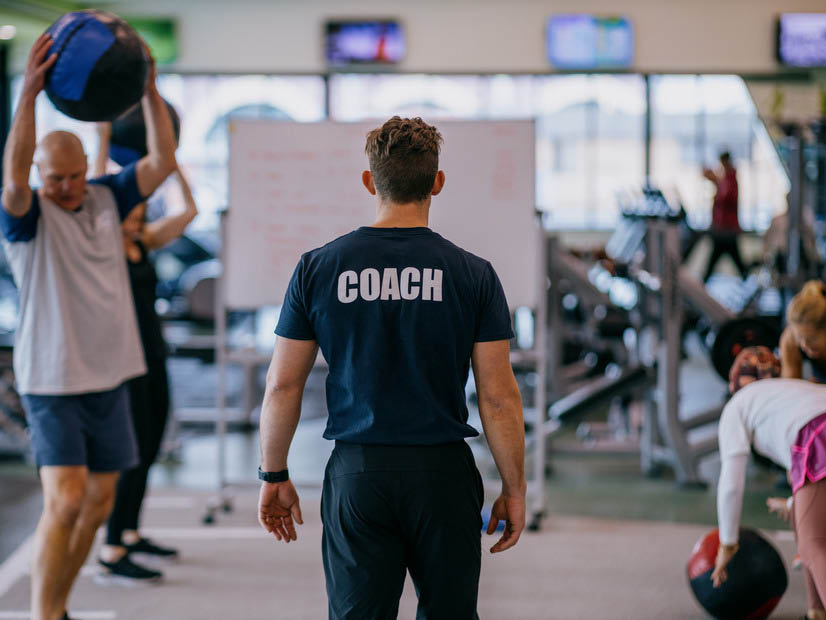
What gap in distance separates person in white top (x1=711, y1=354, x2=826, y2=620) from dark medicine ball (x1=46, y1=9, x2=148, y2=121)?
1717mm

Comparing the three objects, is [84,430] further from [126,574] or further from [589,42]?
[589,42]

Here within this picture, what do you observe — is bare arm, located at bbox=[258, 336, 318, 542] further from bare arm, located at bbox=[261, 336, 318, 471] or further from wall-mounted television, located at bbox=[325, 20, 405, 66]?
wall-mounted television, located at bbox=[325, 20, 405, 66]

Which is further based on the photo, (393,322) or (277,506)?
(277,506)

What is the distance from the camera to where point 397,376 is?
161cm

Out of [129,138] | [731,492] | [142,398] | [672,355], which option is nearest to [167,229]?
[129,138]

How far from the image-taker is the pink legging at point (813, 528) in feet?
6.97

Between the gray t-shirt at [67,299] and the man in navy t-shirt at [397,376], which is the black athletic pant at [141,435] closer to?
the gray t-shirt at [67,299]

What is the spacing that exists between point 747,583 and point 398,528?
134cm

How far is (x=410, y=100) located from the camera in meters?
12.0

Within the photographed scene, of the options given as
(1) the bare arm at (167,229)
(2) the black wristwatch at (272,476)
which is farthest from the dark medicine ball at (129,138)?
(2) the black wristwatch at (272,476)

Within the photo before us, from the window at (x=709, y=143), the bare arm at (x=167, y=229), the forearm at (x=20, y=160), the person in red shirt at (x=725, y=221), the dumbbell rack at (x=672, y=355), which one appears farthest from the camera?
the window at (x=709, y=143)

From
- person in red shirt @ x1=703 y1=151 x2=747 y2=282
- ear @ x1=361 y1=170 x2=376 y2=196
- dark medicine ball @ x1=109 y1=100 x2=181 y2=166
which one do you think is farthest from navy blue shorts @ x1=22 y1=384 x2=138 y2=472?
person in red shirt @ x1=703 y1=151 x2=747 y2=282

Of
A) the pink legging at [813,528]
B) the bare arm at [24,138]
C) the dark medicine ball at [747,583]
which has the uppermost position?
the bare arm at [24,138]

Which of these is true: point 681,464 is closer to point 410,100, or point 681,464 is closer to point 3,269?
point 3,269
